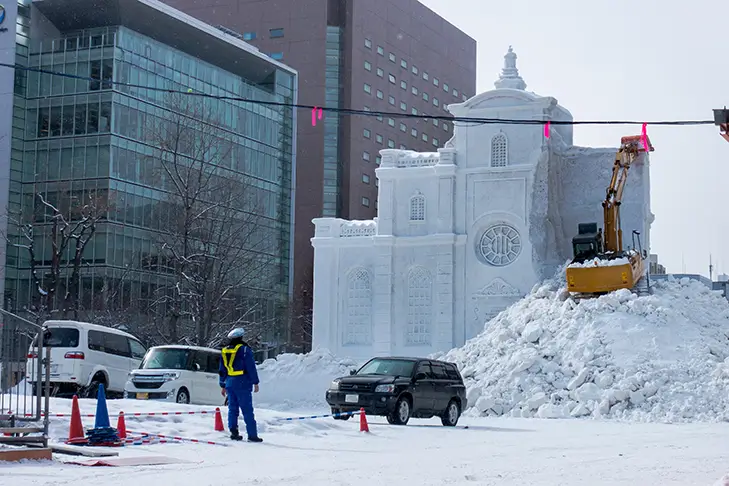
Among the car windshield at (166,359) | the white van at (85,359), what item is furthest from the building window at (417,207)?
the car windshield at (166,359)

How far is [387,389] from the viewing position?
23281mm

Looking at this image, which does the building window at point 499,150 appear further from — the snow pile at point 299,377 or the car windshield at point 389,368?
the car windshield at point 389,368

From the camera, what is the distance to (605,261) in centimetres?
4069

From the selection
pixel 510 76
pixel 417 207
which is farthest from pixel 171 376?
pixel 510 76

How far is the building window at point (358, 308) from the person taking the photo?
53594 millimetres

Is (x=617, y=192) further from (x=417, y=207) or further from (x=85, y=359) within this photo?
(x=85, y=359)

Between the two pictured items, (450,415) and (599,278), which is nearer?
(450,415)

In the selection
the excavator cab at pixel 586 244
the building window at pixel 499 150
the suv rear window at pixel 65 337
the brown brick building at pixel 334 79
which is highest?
the brown brick building at pixel 334 79

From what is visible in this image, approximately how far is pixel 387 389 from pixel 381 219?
Result: 31090 millimetres

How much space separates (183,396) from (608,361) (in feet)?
40.2

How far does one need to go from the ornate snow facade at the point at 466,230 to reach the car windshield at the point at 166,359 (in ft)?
81.8

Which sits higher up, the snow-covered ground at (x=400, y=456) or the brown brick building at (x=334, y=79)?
the brown brick building at (x=334, y=79)

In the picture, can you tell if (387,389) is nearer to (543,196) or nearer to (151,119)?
(543,196)

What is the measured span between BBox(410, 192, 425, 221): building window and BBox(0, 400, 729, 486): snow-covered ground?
29938 mm
